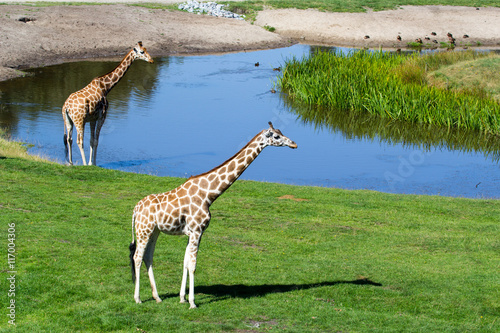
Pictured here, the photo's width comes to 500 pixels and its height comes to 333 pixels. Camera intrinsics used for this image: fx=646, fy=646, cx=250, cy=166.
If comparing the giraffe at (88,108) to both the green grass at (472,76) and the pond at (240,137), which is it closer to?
the pond at (240,137)

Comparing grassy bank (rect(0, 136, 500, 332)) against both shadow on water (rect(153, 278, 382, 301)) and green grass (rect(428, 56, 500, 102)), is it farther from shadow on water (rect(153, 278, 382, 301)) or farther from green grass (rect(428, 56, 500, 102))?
green grass (rect(428, 56, 500, 102))

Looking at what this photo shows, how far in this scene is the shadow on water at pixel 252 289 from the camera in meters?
11.6

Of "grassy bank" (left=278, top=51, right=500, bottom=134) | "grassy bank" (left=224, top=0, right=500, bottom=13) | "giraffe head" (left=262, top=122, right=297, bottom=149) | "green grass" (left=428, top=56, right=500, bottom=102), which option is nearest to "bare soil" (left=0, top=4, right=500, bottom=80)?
"grassy bank" (left=224, top=0, right=500, bottom=13)

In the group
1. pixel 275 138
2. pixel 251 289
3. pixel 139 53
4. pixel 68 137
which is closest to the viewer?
pixel 275 138

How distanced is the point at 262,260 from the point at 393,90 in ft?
74.6

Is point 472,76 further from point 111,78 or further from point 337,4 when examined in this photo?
point 337,4

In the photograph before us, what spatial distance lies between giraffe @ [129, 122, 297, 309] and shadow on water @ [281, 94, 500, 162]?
20.9 metres

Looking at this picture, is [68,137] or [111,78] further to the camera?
[111,78]

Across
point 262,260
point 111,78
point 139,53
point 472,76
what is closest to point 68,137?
point 111,78

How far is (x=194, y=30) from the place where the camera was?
56.0 m

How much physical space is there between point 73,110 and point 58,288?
441 inches

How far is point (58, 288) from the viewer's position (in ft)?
37.1

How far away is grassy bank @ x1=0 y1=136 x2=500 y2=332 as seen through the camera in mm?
10641

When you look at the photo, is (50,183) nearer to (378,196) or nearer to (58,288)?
(58,288)
